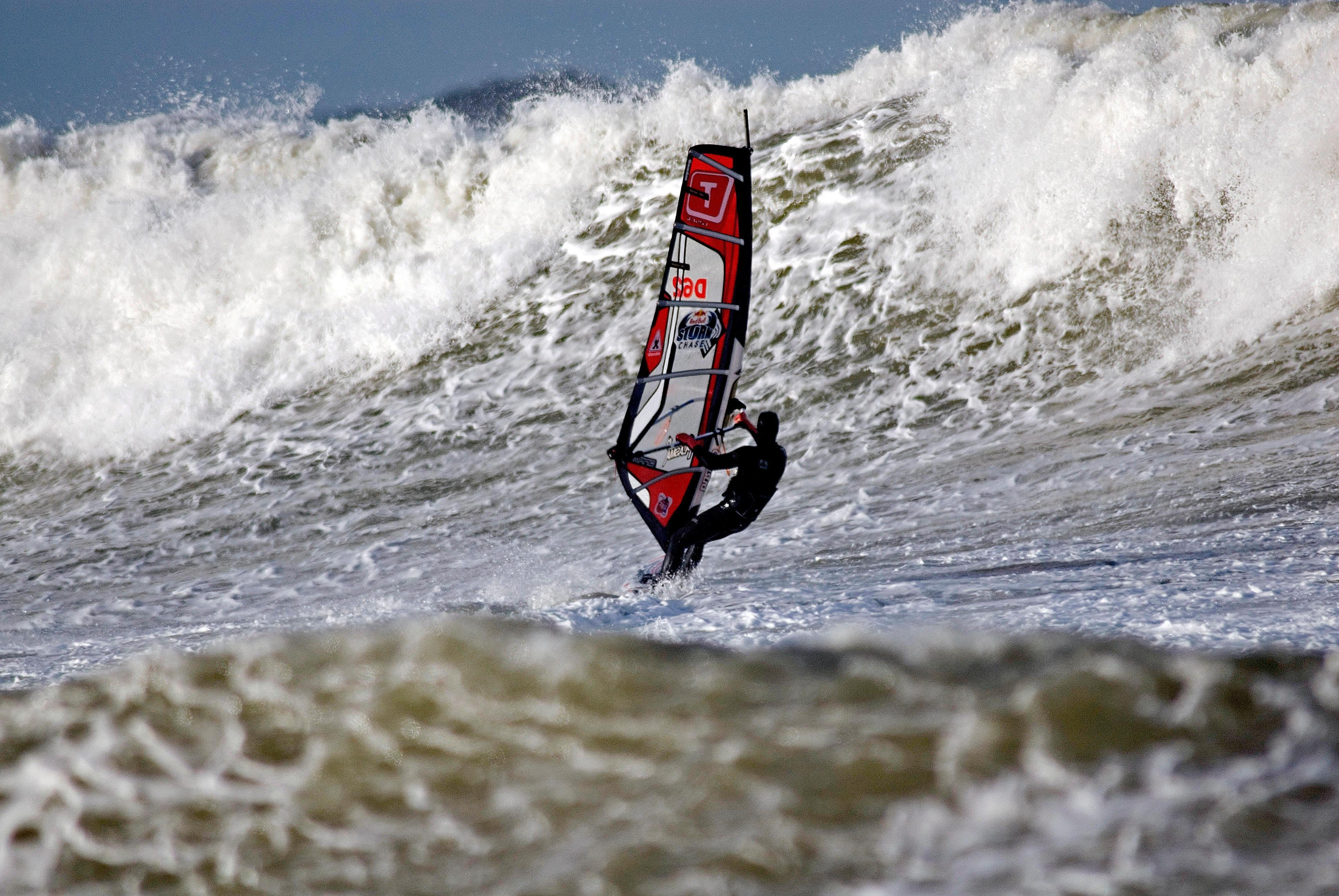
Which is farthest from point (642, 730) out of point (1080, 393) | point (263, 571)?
point (1080, 393)

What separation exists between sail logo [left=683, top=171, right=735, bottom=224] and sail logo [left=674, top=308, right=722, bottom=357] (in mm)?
668

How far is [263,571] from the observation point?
349 inches

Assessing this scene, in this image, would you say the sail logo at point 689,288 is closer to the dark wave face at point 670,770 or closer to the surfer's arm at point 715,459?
the surfer's arm at point 715,459

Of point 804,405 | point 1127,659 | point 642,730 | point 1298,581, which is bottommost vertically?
point 1298,581

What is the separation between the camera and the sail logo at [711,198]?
712 centimetres

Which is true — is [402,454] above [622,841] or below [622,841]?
above

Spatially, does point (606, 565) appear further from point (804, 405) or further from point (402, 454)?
point (402, 454)

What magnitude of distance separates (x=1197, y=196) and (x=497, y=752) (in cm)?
1105

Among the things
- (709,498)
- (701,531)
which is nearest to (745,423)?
(701,531)

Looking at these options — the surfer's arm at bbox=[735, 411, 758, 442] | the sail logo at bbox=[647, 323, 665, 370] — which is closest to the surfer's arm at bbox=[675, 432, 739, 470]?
the surfer's arm at bbox=[735, 411, 758, 442]

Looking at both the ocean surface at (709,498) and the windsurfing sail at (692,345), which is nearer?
the ocean surface at (709,498)

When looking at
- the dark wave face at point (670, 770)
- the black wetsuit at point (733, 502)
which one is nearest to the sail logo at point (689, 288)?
the black wetsuit at point (733, 502)

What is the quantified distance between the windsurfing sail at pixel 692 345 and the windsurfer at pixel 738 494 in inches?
21.8

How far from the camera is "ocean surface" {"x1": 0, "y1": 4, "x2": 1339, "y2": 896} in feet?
5.68
